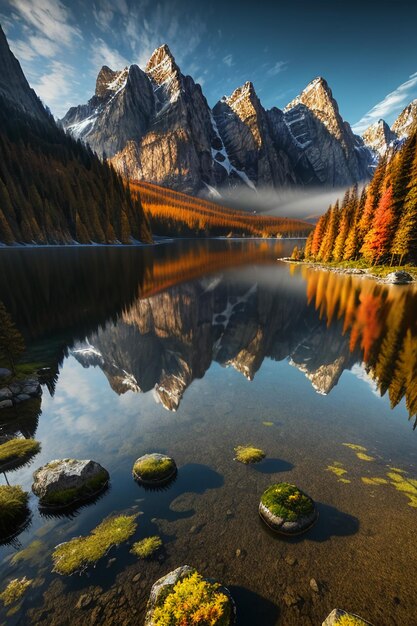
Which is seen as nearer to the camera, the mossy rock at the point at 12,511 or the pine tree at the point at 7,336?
the mossy rock at the point at 12,511

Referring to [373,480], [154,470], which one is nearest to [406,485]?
[373,480]

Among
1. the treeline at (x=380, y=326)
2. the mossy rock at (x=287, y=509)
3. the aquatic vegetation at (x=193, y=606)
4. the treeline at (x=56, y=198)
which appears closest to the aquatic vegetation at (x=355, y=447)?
the mossy rock at (x=287, y=509)

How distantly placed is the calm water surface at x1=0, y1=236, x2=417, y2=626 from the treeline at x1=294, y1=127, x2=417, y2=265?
116 ft

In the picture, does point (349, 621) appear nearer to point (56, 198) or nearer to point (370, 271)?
point (370, 271)

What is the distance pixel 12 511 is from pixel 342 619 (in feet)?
31.0

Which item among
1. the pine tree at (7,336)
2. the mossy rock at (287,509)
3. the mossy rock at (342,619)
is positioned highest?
the pine tree at (7,336)

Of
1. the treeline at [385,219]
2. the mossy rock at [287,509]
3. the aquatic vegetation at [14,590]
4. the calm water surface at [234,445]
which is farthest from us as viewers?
the treeline at [385,219]

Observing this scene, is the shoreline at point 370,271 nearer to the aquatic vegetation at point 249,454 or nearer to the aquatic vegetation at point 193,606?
the aquatic vegetation at point 249,454

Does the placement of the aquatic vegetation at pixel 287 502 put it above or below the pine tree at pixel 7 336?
below

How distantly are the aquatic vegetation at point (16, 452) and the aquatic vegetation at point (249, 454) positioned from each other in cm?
864

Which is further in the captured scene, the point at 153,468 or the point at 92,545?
the point at 153,468

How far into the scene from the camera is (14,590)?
6957 mm

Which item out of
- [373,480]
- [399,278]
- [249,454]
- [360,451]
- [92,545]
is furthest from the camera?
[399,278]

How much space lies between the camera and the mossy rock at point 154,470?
10.3 meters
